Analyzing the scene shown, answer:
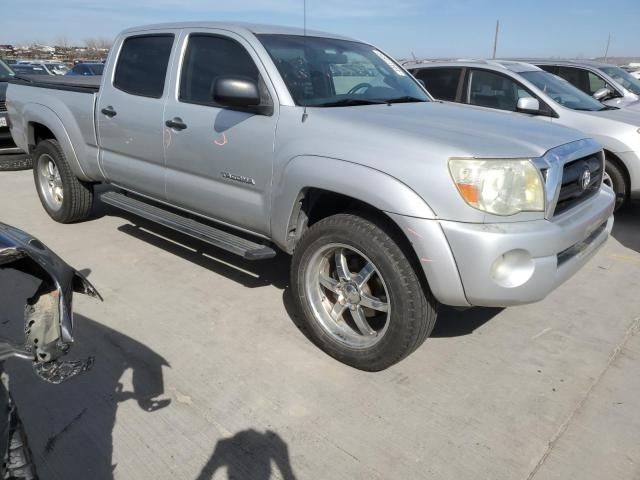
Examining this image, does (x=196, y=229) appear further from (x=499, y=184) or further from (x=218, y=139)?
(x=499, y=184)

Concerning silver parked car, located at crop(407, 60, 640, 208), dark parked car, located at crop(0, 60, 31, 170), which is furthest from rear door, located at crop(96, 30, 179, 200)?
dark parked car, located at crop(0, 60, 31, 170)

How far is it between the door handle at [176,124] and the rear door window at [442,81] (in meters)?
4.24

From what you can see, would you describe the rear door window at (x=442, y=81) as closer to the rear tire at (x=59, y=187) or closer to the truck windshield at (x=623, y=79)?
the truck windshield at (x=623, y=79)

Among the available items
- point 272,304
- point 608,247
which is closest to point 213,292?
point 272,304

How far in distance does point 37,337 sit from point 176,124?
2.42 meters

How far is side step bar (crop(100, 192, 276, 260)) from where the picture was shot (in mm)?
3328

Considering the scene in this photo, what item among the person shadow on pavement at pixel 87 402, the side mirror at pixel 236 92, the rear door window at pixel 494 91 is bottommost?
the person shadow on pavement at pixel 87 402

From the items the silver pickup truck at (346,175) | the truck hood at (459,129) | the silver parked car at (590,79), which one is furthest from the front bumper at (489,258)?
the silver parked car at (590,79)

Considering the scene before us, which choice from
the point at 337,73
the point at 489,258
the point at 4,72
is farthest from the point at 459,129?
the point at 4,72

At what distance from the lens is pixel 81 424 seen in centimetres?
255

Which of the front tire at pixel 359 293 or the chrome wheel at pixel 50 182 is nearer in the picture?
the front tire at pixel 359 293

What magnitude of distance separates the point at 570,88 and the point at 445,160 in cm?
535

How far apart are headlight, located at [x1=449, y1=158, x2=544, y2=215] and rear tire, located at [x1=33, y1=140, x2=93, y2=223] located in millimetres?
4084

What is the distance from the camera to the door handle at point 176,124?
147 inches
